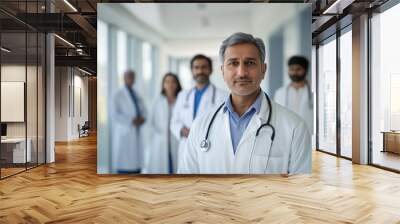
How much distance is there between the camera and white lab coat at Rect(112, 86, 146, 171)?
5797mm

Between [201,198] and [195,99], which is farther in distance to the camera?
[195,99]

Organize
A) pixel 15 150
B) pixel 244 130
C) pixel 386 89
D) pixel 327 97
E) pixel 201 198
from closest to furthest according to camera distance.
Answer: pixel 201 198 → pixel 244 130 → pixel 15 150 → pixel 386 89 → pixel 327 97

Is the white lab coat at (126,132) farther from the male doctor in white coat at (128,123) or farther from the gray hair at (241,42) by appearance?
the gray hair at (241,42)

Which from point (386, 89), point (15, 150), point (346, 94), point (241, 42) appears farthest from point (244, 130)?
point (346, 94)

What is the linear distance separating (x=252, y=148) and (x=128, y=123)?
1.88 meters

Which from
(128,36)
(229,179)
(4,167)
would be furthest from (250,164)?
(4,167)

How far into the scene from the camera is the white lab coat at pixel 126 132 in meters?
5.80

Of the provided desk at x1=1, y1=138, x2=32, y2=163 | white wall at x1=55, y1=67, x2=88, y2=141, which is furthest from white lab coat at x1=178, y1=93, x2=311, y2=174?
white wall at x1=55, y1=67, x2=88, y2=141

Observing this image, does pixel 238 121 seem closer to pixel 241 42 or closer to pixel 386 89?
pixel 241 42

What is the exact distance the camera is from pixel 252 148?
5574mm

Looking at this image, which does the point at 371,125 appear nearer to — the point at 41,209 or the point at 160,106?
the point at 160,106

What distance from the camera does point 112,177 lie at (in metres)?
6.15

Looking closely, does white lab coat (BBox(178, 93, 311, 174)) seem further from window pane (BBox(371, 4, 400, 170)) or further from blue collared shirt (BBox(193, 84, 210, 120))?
window pane (BBox(371, 4, 400, 170))

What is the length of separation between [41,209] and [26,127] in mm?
3174
